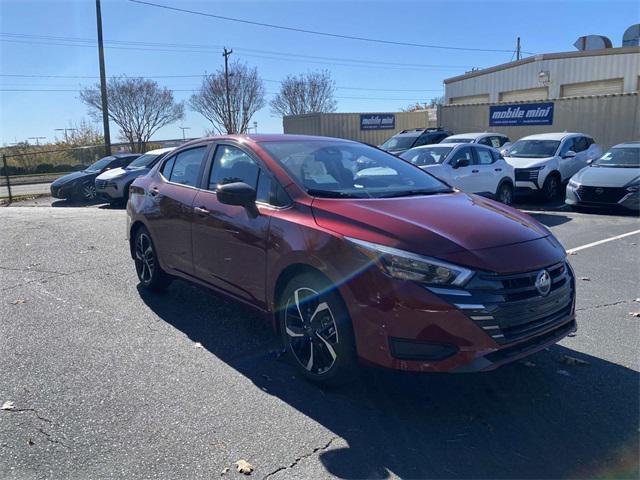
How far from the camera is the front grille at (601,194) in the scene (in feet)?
35.6

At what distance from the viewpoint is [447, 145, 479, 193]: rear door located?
11086mm

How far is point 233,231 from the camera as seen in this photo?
4.21 meters

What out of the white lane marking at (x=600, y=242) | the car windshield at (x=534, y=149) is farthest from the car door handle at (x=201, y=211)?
the car windshield at (x=534, y=149)

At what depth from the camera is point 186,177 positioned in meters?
5.14

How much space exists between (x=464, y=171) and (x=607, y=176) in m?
3.01

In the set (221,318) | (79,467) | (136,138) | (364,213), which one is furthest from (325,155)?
(136,138)

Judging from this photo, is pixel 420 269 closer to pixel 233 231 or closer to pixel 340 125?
pixel 233 231

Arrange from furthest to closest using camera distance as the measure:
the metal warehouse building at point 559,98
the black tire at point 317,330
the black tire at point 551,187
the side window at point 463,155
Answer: the metal warehouse building at point 559,98 < the black tire at point 551,187 < the side window at point 463,155 < the black tire at point 317,330

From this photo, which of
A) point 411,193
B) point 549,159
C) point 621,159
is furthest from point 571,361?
point 549,159

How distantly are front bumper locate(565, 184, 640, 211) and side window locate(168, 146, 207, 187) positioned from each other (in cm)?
917

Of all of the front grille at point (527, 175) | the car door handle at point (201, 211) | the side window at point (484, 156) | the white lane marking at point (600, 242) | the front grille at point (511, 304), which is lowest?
the white lane marking at point (600, 242)

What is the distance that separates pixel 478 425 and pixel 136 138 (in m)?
49.7

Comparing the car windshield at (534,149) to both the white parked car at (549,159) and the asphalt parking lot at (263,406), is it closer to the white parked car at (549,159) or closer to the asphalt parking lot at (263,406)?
the white parked car at (549,159)

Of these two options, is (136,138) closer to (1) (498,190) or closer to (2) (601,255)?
(1) (498,190)
